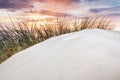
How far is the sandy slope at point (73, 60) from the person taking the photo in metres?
1.41

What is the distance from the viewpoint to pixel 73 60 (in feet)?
5.01

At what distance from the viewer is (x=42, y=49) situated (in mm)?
1811

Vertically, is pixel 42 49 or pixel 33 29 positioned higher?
pixel 42 49

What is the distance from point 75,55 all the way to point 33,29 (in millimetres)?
3008

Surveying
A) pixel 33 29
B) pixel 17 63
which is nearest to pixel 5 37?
pixel 33 29

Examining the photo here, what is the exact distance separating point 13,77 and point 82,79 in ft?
1.48

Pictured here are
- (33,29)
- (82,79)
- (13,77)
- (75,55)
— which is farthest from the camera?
(33,29)

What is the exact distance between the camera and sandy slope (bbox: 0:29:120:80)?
1409mm

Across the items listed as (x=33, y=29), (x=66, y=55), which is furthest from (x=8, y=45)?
(x=66, y=55)

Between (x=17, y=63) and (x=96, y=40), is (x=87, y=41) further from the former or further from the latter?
(x=17, y=63)

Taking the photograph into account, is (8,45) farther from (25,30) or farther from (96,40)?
(96,40)

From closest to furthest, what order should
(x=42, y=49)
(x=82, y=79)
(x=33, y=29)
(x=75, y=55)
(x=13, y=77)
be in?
(x=82, y=79) → (x=75, y=55) → (x=13, y=77) → (x=42, y=49) → (x=33, y=29)

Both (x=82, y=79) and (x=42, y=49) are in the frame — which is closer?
(x=82, y=79)

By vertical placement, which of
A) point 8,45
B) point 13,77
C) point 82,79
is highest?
point 82,79
